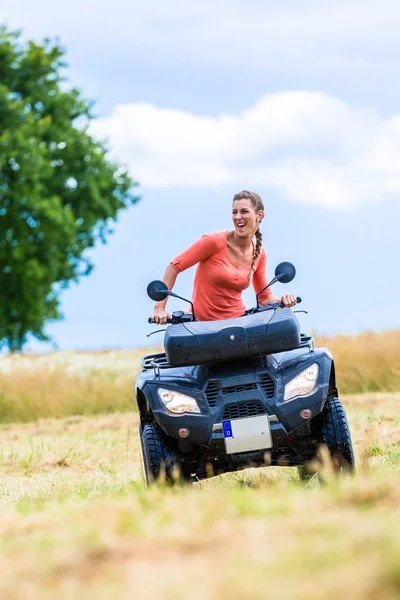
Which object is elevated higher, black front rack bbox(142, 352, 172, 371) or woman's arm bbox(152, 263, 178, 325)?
woman's arm bbox(152, 263, 178, 325)

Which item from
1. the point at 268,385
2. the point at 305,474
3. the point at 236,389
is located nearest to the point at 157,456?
the point at 236,389

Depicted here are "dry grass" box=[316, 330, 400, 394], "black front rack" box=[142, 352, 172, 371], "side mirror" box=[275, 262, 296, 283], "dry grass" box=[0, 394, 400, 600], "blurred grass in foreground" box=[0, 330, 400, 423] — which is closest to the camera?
"dry grass" box=[0, 394, 400, 600]

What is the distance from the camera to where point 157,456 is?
658 cm

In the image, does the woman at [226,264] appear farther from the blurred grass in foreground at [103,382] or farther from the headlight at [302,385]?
the blurred grass in foreground at [103,382]

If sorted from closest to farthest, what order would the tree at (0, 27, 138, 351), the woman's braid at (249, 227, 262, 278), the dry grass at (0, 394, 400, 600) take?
1. the dry grass at (0, 394, 400, 600)
2. the woman's braid at (249, 227, 262, 278)
3. the tree at (0, 27, 138, 351)

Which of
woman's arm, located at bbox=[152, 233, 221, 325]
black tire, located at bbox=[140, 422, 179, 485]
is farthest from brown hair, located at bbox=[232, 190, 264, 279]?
black tire, located at bbox=[140, 422, 179, 485]

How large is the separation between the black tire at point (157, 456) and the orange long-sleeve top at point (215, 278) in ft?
3.05

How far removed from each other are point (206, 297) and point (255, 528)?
3.87m

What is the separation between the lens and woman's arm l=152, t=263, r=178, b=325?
267 inches

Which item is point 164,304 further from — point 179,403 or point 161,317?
point 179,403

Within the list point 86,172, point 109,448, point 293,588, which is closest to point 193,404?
point 293,588

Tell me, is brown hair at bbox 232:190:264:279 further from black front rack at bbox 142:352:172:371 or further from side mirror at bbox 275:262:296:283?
black front rack at bbox 142:352:172:371

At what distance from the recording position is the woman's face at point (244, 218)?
690 centimetres

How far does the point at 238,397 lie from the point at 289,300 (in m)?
0.93
